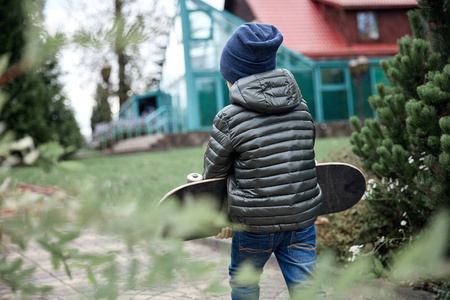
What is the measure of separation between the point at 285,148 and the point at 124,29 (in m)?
1.74

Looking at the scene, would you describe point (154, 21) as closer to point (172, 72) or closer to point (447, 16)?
point (447, 16)

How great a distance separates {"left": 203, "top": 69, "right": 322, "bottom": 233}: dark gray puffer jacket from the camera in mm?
2234

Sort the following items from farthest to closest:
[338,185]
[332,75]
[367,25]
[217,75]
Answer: [367,25] < [332,75] < [217,75] < [338,185]

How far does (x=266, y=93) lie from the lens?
7.41 feet

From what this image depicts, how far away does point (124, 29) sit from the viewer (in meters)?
0.58

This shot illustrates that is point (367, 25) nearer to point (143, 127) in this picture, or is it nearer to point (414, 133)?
point (143, 127)

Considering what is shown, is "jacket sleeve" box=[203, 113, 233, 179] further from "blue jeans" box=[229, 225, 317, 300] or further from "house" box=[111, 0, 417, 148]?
"house" box=[111, 0, 417, 148]

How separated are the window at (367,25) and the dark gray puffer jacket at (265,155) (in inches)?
824

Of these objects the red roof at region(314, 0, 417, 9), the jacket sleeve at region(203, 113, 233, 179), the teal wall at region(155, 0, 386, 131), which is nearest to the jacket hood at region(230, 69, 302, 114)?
the jacket sleeve at region(203, 113, 233, 179)

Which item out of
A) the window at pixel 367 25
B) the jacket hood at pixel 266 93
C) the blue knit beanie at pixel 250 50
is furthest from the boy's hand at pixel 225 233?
the window at pixel 367 25

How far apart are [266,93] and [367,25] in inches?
835

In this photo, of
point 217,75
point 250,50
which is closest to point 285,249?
point 250,50

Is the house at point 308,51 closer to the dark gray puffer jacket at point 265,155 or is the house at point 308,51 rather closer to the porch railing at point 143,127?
the porch railing at point 143,127

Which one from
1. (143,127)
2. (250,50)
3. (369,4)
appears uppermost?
(369,4)
